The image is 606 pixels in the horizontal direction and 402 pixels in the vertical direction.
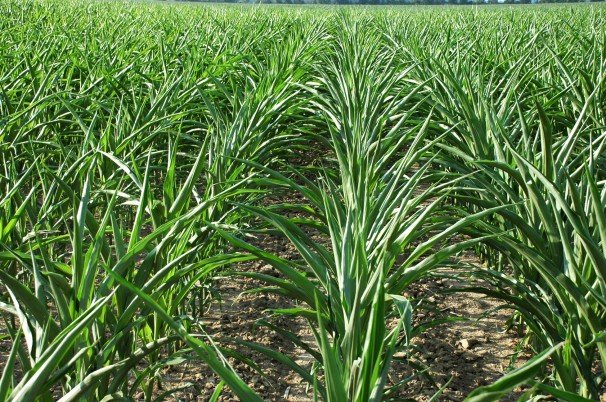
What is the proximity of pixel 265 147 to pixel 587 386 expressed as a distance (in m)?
1.56

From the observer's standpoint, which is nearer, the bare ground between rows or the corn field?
the corn field

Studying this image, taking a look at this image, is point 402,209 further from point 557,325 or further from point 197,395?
point 197,395

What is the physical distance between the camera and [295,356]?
2.11 meters

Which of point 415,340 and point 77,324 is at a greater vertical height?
point 415,340

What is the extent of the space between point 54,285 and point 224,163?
42.3 inches

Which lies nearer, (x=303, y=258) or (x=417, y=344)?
(x=303, y=258)

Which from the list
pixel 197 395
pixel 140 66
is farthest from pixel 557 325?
pixel 140 66

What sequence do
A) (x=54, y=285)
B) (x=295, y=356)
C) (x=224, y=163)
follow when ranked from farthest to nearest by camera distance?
(x=224, y=163) → (x=295, y=356) → (x=54, y=285)

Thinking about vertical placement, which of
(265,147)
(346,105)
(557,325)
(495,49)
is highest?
(495,49)

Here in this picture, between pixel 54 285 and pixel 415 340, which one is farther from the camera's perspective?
pixel 415 340

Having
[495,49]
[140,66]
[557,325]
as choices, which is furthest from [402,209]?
[495,49]

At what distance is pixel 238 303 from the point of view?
2.41 meters

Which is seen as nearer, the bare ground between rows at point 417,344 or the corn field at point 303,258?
the corn field at point 303,258

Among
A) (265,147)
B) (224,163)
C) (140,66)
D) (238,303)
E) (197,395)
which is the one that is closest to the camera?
(197,395)
